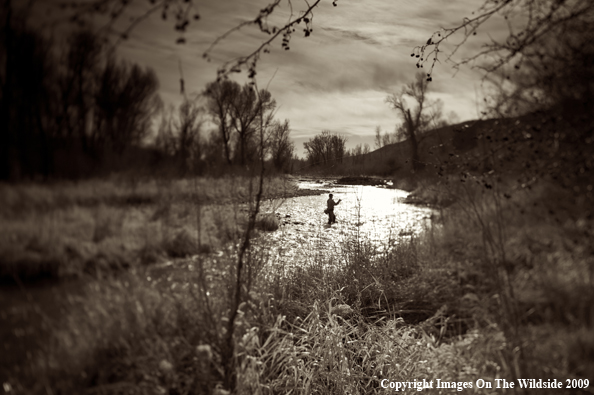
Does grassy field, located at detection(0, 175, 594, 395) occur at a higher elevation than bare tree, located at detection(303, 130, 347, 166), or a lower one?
lower

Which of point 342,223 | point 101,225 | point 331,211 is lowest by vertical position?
point 342,223

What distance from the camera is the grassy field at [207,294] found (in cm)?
132

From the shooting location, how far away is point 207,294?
2203mm

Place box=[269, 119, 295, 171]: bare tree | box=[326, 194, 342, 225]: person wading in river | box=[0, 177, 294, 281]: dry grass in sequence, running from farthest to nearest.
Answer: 1. box=[326, 194, 342, 225]: person wading in river
2. box=[269, 119, 295, 171]: bare tree
3. box=[0, 177, 294, 281]: dry grass

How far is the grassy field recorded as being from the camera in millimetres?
1323

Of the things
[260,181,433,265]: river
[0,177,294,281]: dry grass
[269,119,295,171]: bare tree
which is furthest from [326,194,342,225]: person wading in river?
[0,177,294,281]: dry grass

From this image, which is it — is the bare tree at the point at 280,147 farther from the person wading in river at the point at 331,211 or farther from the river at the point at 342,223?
the person wading in river at the point at 331,211

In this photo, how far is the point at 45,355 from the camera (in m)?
1.32

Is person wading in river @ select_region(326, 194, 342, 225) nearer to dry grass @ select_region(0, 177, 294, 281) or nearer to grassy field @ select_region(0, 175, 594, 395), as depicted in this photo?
grassy field @ select_region(0, 175, 594, 395)

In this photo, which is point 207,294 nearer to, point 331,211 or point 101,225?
point 101,225

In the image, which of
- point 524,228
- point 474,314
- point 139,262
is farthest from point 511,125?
point 139,262

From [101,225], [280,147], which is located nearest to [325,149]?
[280,147]

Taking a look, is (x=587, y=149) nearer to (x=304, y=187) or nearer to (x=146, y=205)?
(x=146, y=205)

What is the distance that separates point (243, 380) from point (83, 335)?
1.43 m
